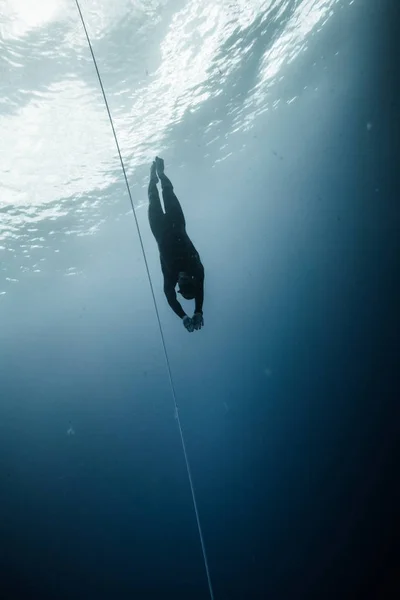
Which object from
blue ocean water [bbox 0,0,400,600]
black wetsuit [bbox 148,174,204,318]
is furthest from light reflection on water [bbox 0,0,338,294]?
black wetsuit [bbox 148,174,204,318]

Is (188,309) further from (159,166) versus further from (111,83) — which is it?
(159,166)

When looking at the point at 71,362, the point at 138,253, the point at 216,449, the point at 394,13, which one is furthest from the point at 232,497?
the point at 71,362

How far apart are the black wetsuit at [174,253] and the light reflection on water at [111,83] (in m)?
6.16

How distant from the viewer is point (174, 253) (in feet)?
14.5

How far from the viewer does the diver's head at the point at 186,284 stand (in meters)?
4.21

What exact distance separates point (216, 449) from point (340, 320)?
81.0ft

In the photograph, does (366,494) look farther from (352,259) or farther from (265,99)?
(352,259)

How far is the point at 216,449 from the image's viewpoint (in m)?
26.5

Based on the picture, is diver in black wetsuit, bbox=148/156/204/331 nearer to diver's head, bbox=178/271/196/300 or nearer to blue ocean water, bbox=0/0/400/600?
diver's head, bbox=178/271/196/300

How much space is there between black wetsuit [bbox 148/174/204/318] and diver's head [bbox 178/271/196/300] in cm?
7

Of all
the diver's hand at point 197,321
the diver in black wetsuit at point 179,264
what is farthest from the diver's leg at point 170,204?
the diver's hand at point 197,321

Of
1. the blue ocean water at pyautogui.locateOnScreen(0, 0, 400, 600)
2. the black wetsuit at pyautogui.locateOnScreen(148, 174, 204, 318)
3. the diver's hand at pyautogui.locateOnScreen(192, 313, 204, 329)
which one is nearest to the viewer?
the diver's hand at pyautogui.locateOnScreen(192, 313, 204, 329)

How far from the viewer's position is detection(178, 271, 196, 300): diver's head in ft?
13.8

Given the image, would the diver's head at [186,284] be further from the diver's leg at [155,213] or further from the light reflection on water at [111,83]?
the light reflection on water at [111,83]
